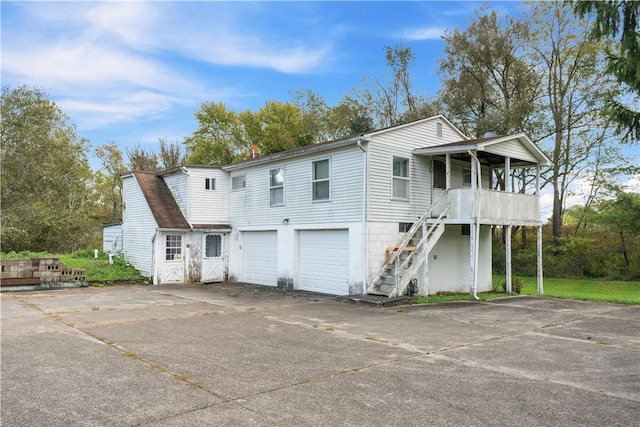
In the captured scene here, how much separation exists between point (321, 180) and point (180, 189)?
7419 millimetres

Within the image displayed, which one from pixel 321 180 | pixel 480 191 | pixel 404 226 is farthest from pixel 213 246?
pixel 480 191

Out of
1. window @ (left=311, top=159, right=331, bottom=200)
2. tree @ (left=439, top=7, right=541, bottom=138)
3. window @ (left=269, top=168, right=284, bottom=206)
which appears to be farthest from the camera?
tree @ (left=439, top=7, right=541, bottom=138)

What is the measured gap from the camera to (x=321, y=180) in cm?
1572

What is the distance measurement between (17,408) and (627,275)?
28442 mm

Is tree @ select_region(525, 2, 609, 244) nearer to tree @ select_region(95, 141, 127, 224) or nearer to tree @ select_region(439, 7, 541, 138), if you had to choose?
tree @ select_region(439, 7, 541, 138)

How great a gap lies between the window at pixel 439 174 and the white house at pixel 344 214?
37 millimetres

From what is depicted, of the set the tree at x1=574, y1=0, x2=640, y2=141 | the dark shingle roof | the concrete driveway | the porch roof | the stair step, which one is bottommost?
the concrete driveway

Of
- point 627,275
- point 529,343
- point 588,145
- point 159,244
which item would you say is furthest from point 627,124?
point 588,145

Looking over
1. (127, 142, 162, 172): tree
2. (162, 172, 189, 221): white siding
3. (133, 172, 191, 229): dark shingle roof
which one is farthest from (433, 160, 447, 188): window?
(127, 142, 162, 172): tree

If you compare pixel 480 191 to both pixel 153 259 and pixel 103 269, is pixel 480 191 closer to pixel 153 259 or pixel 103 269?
pixel 153 259

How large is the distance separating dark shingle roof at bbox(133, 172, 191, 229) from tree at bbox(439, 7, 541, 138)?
17.9m

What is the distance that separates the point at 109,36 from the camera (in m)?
12.4

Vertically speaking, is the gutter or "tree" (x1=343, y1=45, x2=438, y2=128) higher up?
"tree" (x1=343, y1=45, x2=438, y2=128)

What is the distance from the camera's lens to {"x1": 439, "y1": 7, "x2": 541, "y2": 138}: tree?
2748 cm
